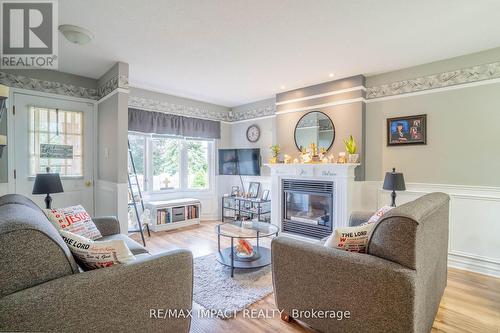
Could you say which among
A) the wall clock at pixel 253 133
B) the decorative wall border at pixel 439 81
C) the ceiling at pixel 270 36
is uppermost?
the ceiling at pixel 270 36

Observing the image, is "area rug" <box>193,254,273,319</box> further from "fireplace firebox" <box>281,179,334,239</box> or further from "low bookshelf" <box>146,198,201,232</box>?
"low bookshelf" <box>146,198,201,232</box>

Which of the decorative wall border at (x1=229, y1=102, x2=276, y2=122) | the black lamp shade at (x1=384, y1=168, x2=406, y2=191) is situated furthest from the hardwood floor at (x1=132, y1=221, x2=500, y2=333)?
the decorative wall border at (x1=229, y1=102, x2=276, y2=122)

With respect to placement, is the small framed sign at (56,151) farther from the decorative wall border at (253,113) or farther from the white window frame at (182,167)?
the decorative wall border at (253,113)

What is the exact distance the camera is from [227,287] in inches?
95.6

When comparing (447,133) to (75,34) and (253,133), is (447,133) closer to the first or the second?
(253,133)

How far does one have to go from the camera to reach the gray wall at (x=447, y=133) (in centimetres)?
281

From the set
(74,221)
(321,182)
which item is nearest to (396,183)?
(321,182)

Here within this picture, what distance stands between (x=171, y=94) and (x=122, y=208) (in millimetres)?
2356

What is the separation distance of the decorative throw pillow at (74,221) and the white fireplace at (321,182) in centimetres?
272

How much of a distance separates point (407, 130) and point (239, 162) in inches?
118

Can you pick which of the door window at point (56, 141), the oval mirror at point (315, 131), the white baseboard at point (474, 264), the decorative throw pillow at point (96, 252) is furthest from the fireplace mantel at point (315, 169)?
the door window at point (56, 141)

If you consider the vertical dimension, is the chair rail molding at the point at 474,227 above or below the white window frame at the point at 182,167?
below

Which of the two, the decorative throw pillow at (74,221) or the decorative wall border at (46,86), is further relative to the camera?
the decorative wall border at (46,86)

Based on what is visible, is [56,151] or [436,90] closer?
[436,90]
